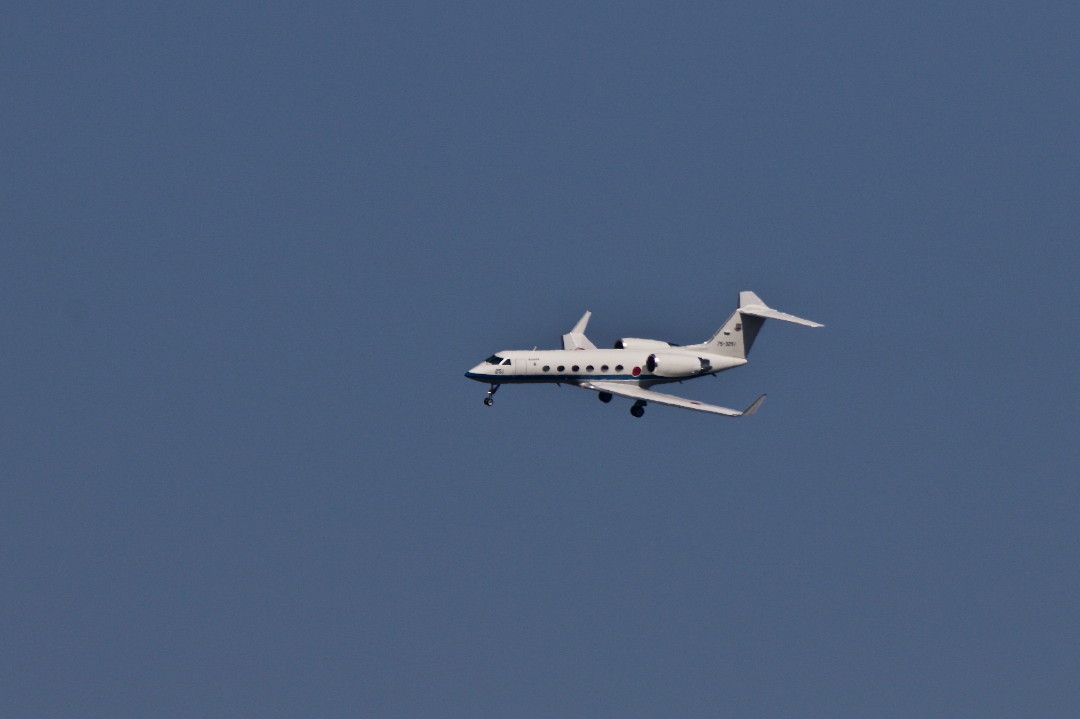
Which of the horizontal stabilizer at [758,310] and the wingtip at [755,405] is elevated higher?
the horizontal stabilizer at [758,310]

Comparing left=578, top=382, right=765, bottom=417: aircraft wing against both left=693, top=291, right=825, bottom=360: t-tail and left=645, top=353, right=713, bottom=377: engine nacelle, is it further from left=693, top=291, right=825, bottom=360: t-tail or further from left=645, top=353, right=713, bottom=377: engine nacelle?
left=693, top=291, right=825, bottom=360: t-tail

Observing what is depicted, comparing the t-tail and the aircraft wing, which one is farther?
the t-tail

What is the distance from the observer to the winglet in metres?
131

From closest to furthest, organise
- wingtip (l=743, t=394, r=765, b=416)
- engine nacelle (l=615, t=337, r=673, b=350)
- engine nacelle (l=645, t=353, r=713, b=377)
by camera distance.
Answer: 1. wingtip (l=743, t=394, r=765, b=416)
2. engine nacelle (l=645, t=353, r=713, b=377)
3. engine nacelle (l=615, t=337, r=673, b=350)

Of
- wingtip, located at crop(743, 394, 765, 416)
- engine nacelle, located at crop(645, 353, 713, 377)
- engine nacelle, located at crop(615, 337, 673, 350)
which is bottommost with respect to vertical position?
wingtip, located at crop(743, 394, 765, 416)

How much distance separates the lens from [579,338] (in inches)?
5212

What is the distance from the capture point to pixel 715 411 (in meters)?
116

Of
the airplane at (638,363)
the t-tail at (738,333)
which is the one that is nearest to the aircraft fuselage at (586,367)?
the airplane at (638,363)

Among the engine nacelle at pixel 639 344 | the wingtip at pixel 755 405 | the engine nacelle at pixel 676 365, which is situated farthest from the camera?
the engine nacelle at pixel 639 344

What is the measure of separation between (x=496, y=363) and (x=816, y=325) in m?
22.4

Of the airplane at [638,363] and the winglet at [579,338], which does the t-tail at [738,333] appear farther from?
the winglet at [579,338]

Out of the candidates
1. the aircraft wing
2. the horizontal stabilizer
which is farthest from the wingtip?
the horizontal stabilizer

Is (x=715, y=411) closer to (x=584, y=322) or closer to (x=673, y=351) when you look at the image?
(x=673, y=351)

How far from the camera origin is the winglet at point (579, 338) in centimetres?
13100
